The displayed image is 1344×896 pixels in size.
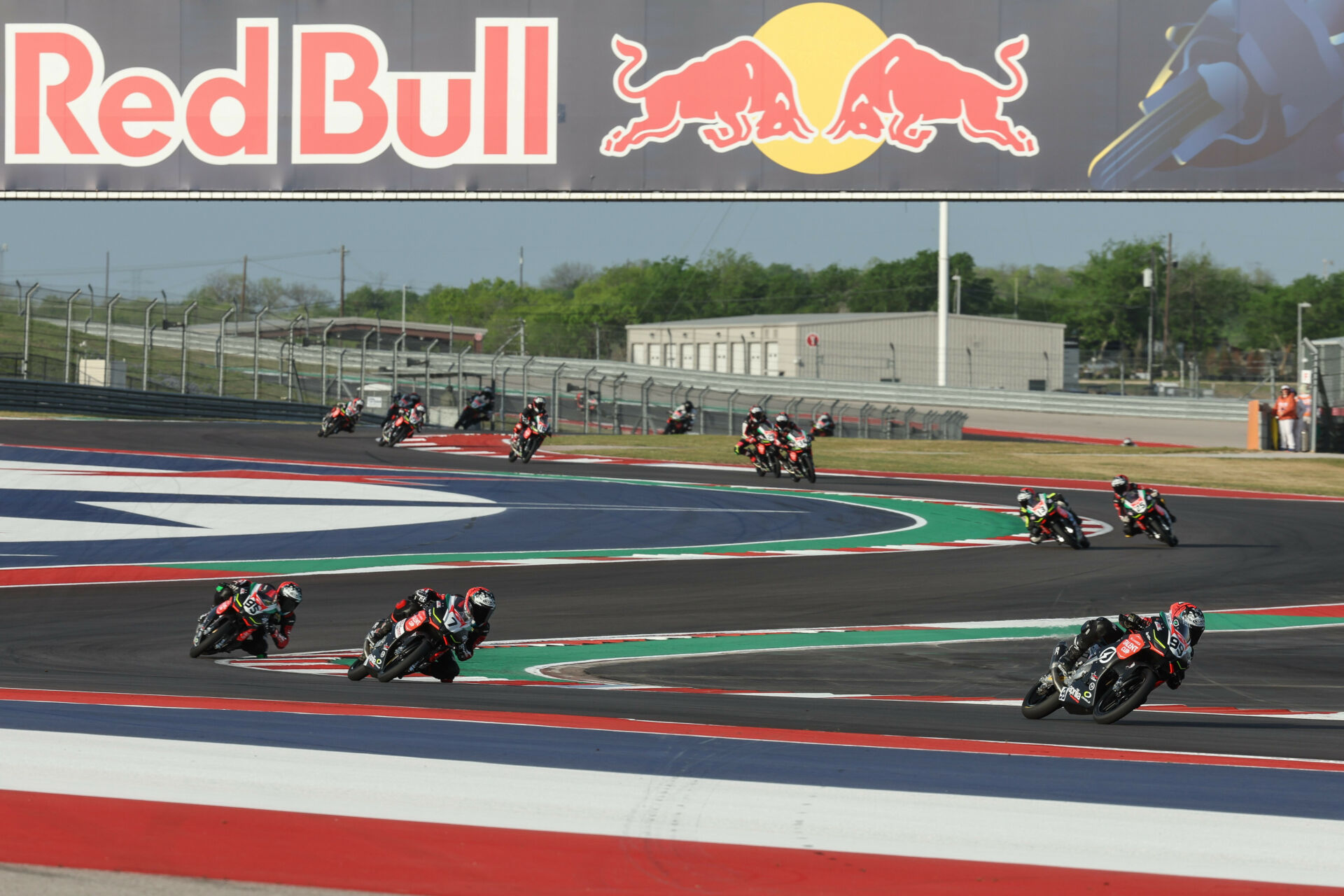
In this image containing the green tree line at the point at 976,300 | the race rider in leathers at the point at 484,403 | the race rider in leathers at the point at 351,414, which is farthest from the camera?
the green tree line at the point at 976,300

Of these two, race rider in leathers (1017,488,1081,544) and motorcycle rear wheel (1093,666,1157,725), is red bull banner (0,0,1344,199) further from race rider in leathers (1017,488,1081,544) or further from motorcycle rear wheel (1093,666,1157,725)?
motorcycle rear wheel (1093,666,1157,725)

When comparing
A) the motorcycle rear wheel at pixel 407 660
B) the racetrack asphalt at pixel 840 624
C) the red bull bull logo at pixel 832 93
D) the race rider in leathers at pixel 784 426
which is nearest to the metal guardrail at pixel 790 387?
the red bull bull logo at pixel 832 93

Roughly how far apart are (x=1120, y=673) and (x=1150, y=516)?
9398mm

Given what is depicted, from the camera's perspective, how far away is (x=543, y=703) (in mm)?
6738

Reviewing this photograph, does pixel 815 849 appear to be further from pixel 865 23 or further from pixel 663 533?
pixel 865 23

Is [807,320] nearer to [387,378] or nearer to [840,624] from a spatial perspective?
[387,378]

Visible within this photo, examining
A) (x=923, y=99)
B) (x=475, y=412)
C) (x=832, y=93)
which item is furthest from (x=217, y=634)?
(x=923, y=99)

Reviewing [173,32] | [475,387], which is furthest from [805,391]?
[173,32]

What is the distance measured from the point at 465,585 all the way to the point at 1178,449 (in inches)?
1012

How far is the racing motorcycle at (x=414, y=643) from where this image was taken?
7820 millimetres

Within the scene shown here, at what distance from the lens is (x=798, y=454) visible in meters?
21.7

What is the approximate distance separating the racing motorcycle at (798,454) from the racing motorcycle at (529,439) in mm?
4635

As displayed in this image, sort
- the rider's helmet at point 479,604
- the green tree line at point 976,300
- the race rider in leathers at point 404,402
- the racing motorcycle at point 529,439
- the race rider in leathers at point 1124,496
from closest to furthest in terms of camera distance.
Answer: the rider's helmet at point 479,604, the race rider in leathers at point 1124,496, the racing motorcycle at point 529,439, the race rider in leathers at point 404,402, the green tree line at point 976,300

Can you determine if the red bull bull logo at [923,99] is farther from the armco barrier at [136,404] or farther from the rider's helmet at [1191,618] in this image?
the rider's helmet at [1191,618]
